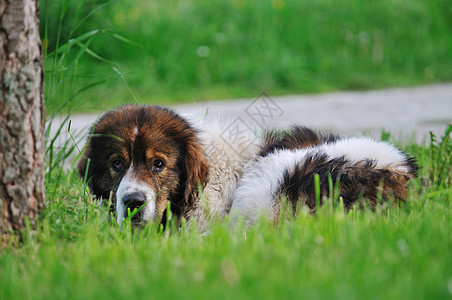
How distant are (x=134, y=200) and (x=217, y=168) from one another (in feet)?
2.95

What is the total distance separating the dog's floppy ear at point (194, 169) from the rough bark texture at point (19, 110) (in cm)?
143

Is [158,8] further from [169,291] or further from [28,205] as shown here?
[169,291]

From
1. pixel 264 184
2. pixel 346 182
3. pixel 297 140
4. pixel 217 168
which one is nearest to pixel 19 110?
pixel 264 184

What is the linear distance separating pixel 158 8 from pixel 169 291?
10903 millimetres

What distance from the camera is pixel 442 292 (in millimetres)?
2305

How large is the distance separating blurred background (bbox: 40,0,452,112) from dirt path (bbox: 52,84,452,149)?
20.0 inches

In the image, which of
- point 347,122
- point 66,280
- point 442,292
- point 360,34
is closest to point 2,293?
point 66,280

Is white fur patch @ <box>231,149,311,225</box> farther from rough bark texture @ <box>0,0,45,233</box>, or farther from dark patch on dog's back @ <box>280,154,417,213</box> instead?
rough bark texture @ <box>0,0,45,233</box>

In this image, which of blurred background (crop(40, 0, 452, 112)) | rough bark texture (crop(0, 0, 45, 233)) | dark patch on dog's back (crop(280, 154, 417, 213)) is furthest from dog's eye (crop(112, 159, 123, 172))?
blurred background (crop(40, 0, 452, 112))

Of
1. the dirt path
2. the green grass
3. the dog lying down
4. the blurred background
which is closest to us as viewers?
the green grass

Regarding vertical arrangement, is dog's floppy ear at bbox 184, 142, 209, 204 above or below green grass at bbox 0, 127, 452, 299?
above

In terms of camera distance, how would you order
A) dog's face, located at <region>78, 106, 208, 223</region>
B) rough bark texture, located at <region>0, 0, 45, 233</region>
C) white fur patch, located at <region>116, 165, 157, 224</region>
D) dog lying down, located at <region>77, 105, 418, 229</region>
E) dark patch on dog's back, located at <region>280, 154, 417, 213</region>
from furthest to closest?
1. dog's face, located at <region>78, 106, 208, 223</region>
2. white fur patch, located at <region>116, 165, 157, 224</region>
3. dog lying down, located at <region>77, 105, 418, 229</region>
4. dark patch on dog's back, located at <region>280, 154, 417, 213</region>
5. rough bark texture, located at <region>0, 0, 45, 233</region>

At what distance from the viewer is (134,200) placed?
13.3ft

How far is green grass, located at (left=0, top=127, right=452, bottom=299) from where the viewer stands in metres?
2.39
